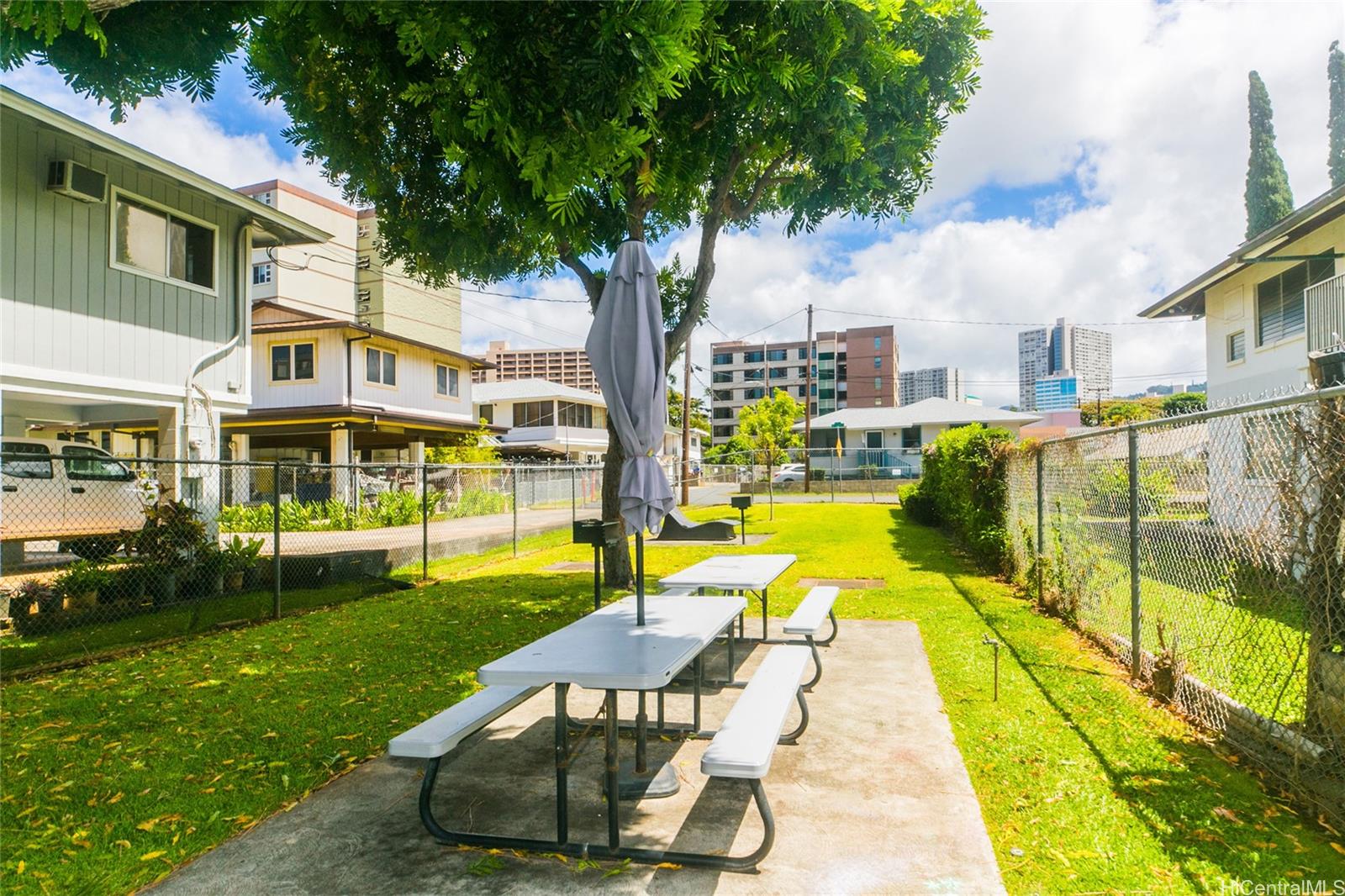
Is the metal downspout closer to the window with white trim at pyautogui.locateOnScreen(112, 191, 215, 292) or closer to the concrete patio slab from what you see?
the window with white trim at pyautogui.locateOnScreen(112, 191, 215, 292)

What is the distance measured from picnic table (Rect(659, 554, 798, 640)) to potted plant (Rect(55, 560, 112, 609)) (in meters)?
6.54

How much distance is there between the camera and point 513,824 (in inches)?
138

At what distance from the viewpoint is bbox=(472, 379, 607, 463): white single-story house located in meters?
39.0

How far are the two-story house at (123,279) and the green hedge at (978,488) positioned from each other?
1098 centimetres

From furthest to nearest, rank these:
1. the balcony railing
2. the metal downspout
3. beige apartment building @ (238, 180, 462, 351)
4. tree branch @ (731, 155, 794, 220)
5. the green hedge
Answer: beige apartment building @ (238, 180, 462, 351) → the balcony railing → the metal downspout → the green hedge → tree branch @ (731, 155, 794, 220)

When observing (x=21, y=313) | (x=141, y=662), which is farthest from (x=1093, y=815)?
(x=21, y=313)

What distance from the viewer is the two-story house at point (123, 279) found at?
9.67m

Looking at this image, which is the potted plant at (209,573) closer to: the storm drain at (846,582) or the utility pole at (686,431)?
the storm drain at (846,582)

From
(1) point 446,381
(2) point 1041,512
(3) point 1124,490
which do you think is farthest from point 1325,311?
(1) point 446,381

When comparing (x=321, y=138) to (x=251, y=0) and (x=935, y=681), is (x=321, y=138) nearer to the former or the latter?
(x=251, y=0)

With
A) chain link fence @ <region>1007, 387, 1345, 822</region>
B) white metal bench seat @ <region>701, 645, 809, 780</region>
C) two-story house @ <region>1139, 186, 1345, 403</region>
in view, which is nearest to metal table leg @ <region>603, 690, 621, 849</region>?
white metal bench seat @ <region>701, 645, 809, 780</region>

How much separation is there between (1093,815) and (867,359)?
8886cm

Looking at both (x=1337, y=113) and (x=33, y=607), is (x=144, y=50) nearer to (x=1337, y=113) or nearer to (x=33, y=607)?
(x=33, y=607)

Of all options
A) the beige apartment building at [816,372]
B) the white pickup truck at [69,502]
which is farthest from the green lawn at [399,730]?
the beige apartment building at [816,372]
